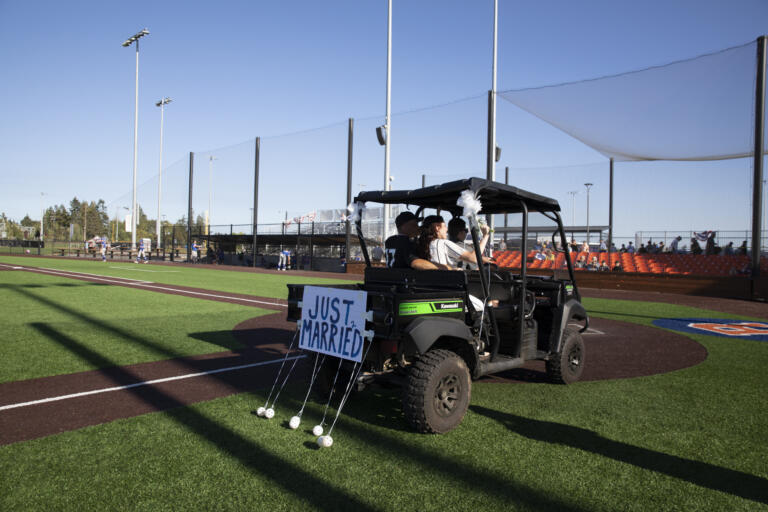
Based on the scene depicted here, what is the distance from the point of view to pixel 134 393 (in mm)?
4684

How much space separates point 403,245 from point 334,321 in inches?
46.4

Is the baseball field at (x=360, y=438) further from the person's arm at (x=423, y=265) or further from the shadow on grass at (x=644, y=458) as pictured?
the person's arm at (x=423, y=265)

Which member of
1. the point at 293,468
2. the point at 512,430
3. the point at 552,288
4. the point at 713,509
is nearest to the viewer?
the point at 713,509

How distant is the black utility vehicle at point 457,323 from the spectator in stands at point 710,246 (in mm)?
23264

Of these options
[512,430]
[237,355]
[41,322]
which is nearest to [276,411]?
[512,430]

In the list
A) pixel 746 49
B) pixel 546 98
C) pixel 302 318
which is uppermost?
pixel 746 49

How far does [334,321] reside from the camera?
3.94 m

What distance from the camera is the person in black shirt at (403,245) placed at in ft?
15.5

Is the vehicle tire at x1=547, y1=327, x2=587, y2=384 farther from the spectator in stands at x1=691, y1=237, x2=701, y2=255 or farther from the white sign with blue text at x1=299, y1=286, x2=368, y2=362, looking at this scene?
the spectator in stands at x1=691, y1=237, x2=701, y2=255

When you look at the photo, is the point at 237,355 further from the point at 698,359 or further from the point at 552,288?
the point at 698,359

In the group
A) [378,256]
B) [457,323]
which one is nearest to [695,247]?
[378,256]

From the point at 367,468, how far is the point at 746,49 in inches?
717

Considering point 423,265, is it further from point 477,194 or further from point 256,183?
point 256,183

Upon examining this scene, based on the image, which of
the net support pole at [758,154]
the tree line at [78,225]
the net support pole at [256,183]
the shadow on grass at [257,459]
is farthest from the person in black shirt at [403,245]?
the tree line at [78,225]
